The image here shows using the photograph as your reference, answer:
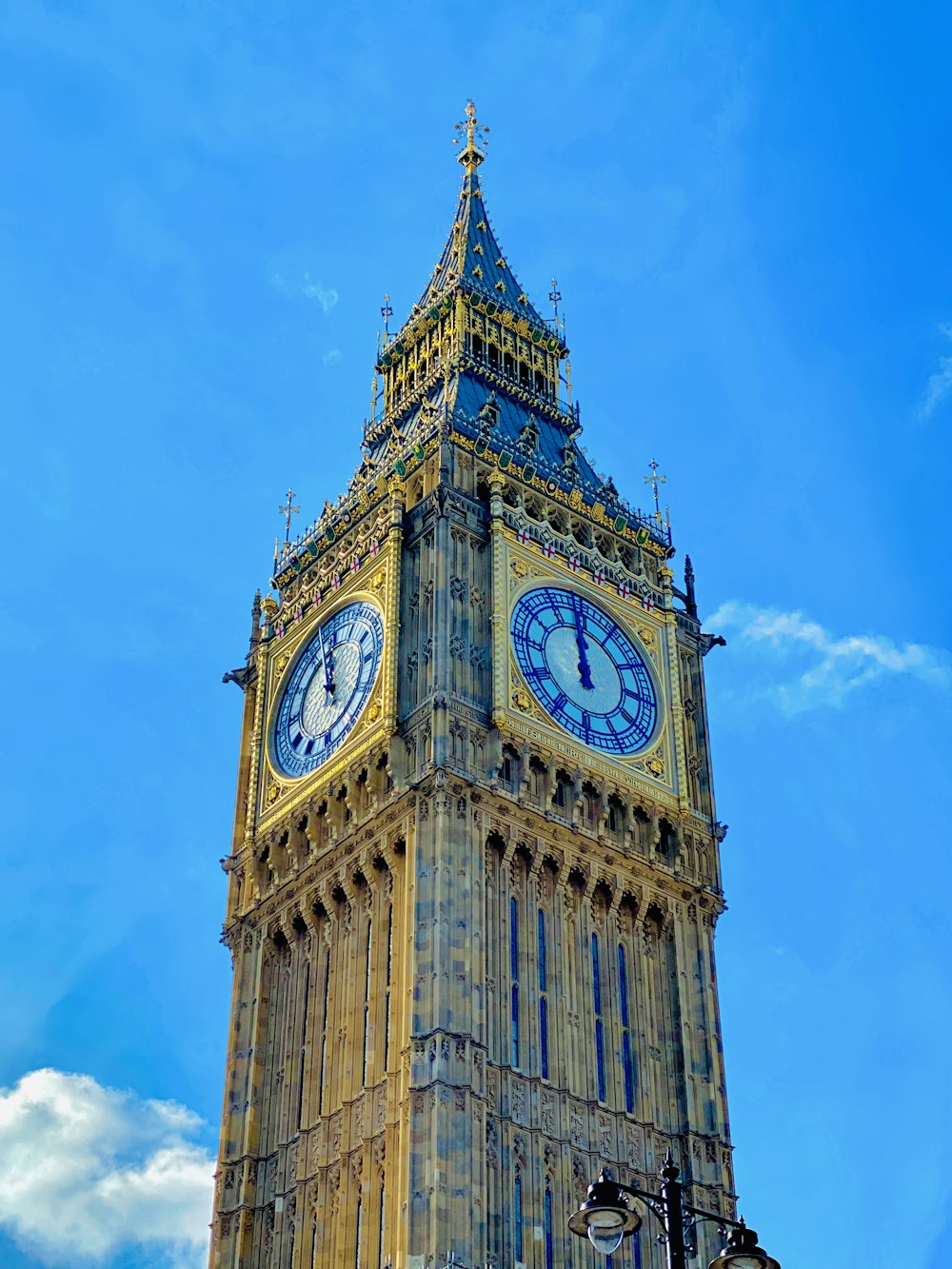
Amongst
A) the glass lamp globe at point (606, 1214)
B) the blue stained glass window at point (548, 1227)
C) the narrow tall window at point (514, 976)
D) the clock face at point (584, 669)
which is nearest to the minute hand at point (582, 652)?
the clock face at point (584, 669)

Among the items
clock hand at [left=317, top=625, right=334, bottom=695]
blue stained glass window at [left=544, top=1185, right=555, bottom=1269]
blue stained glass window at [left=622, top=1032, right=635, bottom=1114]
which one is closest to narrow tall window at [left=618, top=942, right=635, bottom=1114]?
blue stained glass window at [left=622, top=1032, right=635, bottom=1114]

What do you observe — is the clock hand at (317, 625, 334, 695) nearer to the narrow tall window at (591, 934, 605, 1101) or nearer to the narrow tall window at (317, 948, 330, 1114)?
the narrow tall window at (317, 948, 330, 1114)

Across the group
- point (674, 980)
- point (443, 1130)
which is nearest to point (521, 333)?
point (674, 980)

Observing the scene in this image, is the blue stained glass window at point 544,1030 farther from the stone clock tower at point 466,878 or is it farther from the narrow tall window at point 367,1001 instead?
the narrow tall window at point 367,1001

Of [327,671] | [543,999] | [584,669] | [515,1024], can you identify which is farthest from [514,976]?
[327,671]

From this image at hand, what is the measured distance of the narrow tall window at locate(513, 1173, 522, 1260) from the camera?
49.2 meters

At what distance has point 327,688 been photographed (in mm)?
60750

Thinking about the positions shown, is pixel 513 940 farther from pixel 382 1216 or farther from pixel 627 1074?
pixel 382 1216

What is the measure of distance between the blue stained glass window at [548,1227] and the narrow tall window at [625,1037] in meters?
4.24

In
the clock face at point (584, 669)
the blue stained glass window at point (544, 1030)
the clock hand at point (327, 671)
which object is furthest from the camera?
the clock hand at point (327, 671)

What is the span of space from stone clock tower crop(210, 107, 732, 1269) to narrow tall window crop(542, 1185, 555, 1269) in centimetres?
5

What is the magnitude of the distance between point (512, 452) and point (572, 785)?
12210 mm

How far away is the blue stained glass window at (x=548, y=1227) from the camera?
4975 cm

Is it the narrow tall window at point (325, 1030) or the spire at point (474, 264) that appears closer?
the narrow tall window at point (325, 1030)
